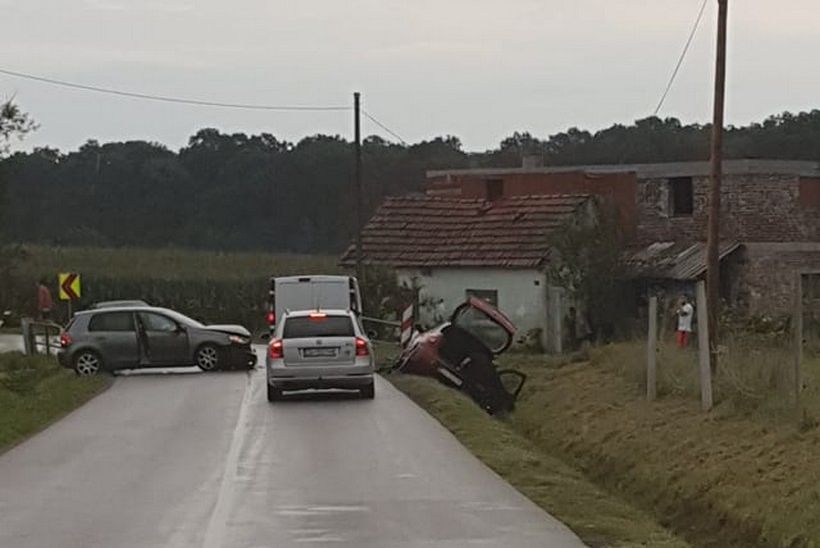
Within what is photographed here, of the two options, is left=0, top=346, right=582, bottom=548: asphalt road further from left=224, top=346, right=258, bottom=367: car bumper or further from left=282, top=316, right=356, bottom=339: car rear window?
left=224, top=346, right=258, bottom=367: car bumper

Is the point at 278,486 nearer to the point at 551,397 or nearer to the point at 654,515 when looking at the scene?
the point at 654,515

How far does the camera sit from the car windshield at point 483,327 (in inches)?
1342

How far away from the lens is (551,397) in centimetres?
3011

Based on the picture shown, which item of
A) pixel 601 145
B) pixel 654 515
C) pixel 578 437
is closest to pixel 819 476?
pixel 654 515

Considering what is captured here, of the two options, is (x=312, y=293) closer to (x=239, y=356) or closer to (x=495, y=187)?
(x=239, y=356)

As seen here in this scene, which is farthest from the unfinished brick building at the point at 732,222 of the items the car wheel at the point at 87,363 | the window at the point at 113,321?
the car wheel at the point at 87,363

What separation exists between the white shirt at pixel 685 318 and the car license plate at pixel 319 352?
→ 42.2ft

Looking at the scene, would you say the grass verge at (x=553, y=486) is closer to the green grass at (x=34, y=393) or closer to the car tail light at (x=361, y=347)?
the car tail light at (x=361, y=347)

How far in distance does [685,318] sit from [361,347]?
13.3 m

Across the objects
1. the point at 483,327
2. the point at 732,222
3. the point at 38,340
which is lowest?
the point at 38,340

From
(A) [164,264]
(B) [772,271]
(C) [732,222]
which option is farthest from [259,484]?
(A) [164,264]

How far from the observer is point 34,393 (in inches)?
1179

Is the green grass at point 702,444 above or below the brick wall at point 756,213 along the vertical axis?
below

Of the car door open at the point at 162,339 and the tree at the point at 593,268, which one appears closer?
the car door open at the point at 162,339
